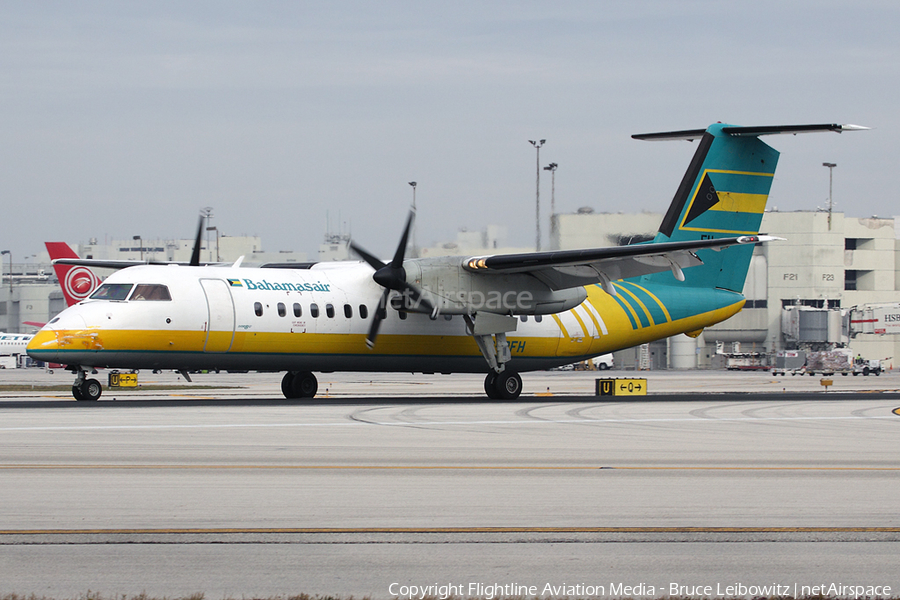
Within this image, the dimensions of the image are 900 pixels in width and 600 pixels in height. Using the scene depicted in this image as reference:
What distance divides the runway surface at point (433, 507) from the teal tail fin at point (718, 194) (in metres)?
13.9

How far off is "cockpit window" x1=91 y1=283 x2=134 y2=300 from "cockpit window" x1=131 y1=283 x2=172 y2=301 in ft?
0.69

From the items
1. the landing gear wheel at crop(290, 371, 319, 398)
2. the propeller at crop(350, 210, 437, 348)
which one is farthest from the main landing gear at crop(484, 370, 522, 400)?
the landing gear wheel at crop(290, 371, 319, 398)

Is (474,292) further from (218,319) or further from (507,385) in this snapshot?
(218,319)

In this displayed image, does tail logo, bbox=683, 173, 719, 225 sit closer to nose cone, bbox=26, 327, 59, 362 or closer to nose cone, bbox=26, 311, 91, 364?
nose cone, bbox=26, 311, 91, 364

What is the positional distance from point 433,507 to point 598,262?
1868 cm

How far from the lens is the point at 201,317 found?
25172mm

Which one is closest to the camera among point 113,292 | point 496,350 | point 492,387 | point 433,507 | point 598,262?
point 433,507

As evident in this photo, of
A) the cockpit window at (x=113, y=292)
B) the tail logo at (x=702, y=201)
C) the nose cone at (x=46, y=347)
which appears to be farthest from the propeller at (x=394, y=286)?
the tail logo at (x=702, y=201)

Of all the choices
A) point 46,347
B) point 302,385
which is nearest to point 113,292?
point 46,347

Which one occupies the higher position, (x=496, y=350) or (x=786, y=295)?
(x=786, y=295)

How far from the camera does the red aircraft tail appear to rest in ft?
158

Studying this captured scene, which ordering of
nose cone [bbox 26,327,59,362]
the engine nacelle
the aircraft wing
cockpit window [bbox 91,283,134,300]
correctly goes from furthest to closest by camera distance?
the engine nacelle
the aircraft wing
cockpit window [bbox 91,283,134,300]
nose cone [bbox 26,327,59,362]

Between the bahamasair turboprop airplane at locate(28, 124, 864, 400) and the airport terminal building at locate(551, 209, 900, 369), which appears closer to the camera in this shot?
the bahamasair turboprop airplane at locate(28, 124, 864, 400)

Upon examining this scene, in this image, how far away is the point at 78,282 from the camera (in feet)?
164
